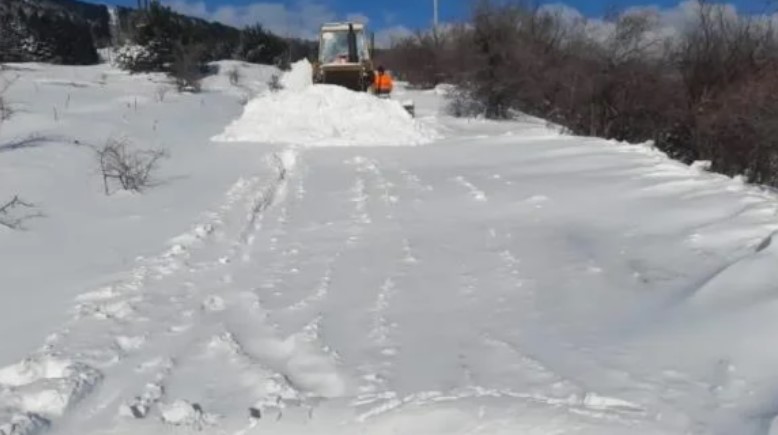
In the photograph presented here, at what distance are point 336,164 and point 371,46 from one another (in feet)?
33.7

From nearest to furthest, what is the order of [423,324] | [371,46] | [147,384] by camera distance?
1. [147,384]
2. [423,324]
3. [371,46]

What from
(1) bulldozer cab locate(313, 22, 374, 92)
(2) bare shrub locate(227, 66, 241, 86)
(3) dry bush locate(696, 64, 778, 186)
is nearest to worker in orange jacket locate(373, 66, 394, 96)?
(1) bulldozer cab locate(313, 22, 374, 92)

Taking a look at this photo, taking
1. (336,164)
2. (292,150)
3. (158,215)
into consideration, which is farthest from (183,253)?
(292,150)

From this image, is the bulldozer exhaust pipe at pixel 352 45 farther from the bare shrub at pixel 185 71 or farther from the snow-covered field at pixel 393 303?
the snow-covered field at pixel 393 303

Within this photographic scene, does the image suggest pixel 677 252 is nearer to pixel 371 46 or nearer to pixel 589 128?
pixel 589 128

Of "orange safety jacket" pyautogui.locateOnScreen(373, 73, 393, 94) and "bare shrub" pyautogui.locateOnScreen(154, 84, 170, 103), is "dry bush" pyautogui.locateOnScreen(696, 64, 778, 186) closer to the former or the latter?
"orange safety jacket" pyautogui.locateOnScreen(373, 73, 393, 94)

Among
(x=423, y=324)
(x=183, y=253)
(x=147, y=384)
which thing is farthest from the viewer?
(x=183, y=253)

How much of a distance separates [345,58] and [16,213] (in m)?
15.0

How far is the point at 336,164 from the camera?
44.7ft

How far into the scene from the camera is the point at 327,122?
18531 mm

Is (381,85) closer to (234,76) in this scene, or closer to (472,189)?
(472,189)

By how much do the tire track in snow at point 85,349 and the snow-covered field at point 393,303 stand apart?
0.06 feet

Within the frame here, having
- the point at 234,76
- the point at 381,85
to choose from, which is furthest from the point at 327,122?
the point at 234,76

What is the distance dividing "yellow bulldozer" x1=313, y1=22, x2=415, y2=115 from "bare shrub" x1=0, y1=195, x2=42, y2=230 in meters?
13.7
